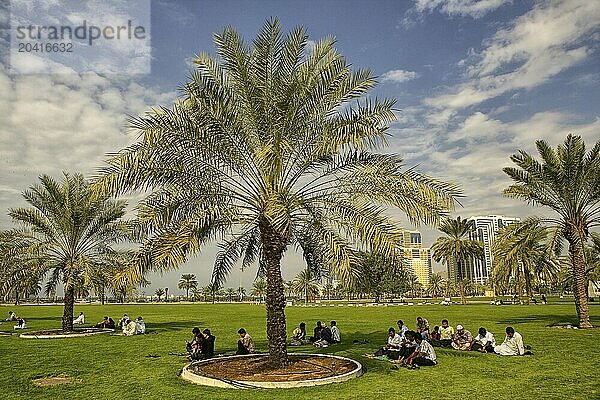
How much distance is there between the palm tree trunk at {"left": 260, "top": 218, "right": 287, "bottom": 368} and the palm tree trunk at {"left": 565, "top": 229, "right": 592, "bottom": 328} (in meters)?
18.1

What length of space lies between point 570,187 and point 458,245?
A: 4280cm

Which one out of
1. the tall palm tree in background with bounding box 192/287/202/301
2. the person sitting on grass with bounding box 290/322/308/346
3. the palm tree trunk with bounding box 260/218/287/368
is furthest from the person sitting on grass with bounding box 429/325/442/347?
the tall palm tree in background with bounding box 192/287/202/301

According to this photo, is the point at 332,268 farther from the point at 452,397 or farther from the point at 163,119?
the point at 163,119

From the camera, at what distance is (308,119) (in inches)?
565

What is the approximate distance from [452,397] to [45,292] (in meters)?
21.2

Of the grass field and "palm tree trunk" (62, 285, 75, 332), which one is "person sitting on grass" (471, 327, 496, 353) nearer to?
the grass field

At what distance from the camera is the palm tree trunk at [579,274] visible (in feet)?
84.3

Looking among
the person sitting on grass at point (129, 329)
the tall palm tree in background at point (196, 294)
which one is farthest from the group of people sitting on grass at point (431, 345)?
the tall palm tree in background at point (196, 294)

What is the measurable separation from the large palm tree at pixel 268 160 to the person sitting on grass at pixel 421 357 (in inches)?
142

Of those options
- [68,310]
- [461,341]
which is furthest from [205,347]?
[68,310]

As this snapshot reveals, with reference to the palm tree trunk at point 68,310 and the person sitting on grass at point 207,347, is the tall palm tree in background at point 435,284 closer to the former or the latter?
the palm tree trunk at point 68,310

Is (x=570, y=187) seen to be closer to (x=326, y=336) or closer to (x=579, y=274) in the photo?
(x=579, y=274)

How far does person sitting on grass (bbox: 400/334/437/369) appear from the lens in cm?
1477

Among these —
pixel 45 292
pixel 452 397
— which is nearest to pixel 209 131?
pixel 452 397
